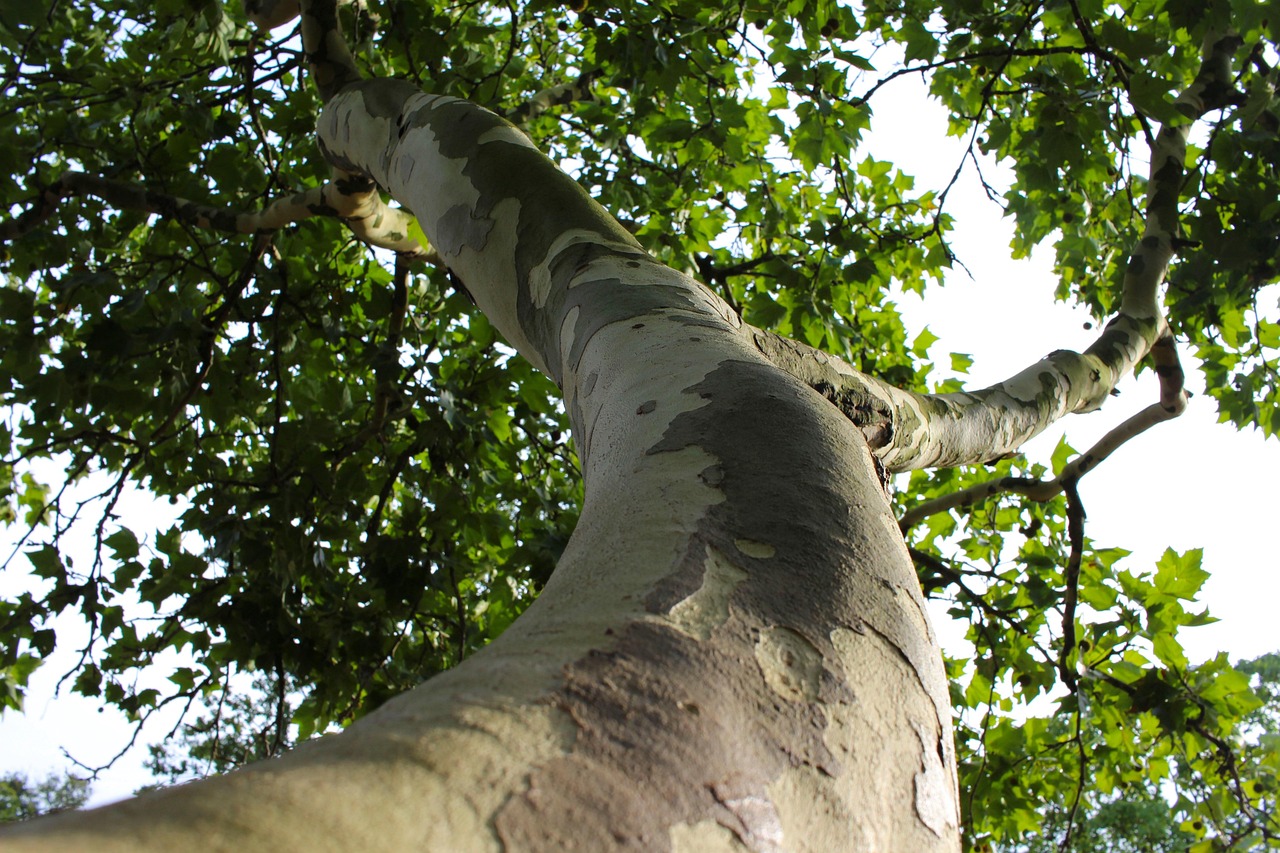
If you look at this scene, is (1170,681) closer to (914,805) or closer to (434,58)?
(914,805)

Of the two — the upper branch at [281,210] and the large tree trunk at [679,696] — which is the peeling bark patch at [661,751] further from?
the upper branch at [281,210]

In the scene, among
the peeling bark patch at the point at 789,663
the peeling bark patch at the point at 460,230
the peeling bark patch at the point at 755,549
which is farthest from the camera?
the peeling bark patch at the point at 460,230

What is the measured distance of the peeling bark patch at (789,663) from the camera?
543 millimetres

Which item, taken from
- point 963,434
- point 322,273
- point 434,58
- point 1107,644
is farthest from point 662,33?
point 1107,644

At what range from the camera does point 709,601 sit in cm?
60

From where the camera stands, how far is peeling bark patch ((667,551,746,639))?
0.57 metres

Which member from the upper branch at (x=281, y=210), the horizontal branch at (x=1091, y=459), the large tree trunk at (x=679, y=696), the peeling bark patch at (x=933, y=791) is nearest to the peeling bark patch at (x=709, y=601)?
the large tree trunk at (x=679, y=696)

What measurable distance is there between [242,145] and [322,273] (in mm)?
968

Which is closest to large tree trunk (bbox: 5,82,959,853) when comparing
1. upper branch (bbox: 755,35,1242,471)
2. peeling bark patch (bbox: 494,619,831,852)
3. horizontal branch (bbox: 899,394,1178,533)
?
peeling bark patch (bbox: 494,619,831,852)

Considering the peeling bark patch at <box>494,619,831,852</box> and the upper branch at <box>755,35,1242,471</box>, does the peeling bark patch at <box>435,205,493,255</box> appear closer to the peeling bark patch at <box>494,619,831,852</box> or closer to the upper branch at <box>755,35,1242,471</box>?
the upper branch at <box>755,35,1242,471</box>

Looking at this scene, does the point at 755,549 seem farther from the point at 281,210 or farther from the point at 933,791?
the point at 281,210

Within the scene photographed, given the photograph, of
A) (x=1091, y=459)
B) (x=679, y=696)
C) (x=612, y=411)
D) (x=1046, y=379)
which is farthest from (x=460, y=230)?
(x=1091, y=459)

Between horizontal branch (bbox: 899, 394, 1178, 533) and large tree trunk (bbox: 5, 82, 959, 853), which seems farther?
horizontal branch (bbox: 899, 394, 1178, 533)

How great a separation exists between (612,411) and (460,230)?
79 cm
